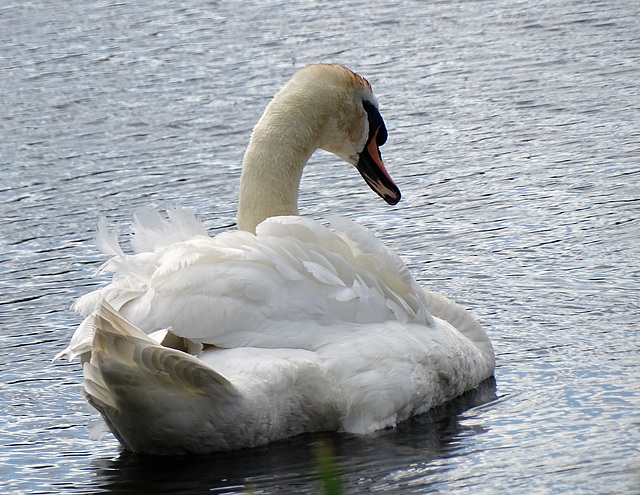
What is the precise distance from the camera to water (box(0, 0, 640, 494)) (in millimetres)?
4984

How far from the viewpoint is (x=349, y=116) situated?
6387 millimetres

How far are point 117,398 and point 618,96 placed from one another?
7297mm

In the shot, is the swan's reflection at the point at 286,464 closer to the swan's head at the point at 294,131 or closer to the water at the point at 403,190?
the water at the point at 403,190

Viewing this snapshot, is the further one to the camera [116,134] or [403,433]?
[116,134]

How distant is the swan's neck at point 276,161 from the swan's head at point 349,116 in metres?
0.09

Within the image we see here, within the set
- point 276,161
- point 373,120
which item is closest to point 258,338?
point 276,161

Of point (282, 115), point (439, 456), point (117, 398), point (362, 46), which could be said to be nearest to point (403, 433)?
point (439, 456)

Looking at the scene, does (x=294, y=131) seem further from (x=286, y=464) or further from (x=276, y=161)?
(x=286, y=464)

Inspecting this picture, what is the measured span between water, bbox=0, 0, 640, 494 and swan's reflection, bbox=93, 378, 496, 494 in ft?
0.04

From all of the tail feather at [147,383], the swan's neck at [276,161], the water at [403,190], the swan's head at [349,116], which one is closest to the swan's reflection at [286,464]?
the water at [403,190]

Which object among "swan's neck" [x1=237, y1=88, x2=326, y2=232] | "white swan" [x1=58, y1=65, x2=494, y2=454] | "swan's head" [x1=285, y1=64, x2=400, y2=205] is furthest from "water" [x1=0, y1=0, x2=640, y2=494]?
"swan's neck" [x1=237, y1=88, x2=326, y2=232]

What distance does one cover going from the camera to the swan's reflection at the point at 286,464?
4.74 metres

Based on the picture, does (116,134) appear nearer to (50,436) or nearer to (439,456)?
(50,436)

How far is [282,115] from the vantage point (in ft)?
19.9
